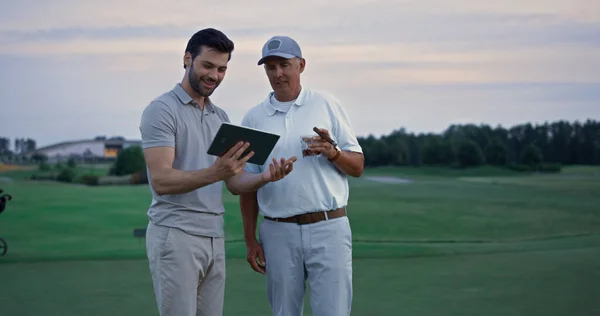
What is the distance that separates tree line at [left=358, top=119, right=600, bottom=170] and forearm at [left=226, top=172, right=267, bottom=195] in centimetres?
2027

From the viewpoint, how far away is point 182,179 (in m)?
→ 3.41

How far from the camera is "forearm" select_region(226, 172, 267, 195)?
12.7 ft

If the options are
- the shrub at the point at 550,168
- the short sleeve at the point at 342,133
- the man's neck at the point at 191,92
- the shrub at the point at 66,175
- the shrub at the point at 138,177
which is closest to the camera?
the man's neck at the point at 191,92

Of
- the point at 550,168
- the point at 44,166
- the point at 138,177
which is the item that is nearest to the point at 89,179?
the point at 138,177

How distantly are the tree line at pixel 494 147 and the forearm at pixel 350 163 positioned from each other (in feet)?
65.4

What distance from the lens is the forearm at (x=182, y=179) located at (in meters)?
3.41

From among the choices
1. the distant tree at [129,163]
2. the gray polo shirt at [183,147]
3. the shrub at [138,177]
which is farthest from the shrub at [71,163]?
the gray polo shirt at [183,147]

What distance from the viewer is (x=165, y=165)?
3.46m

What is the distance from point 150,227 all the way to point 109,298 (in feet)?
10.0

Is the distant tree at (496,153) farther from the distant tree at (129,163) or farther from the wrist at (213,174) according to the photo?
the wrist at (213,174)

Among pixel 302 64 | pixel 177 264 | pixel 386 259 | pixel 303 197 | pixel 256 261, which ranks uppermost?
pixel 302 64

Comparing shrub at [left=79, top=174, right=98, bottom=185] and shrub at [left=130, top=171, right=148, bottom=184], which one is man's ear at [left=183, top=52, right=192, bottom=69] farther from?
shrub at [left=79, top=174, right=98, bottom=185]

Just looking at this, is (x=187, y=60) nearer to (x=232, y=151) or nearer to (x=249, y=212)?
(x=232, y=151)

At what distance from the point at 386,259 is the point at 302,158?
4.65 metres
